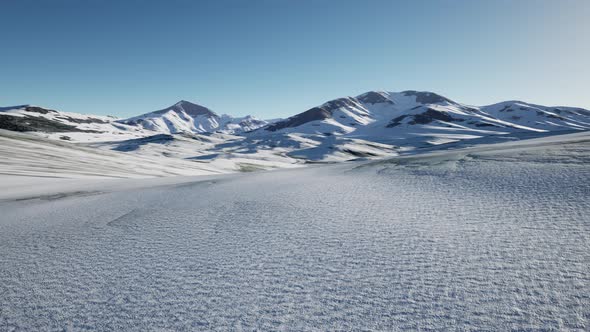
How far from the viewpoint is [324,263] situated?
2.80 m

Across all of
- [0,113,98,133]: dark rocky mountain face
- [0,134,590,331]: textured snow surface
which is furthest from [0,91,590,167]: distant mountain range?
[0,134,590,331]: textured snow surface

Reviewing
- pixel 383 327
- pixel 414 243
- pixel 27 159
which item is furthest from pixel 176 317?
pixel 27 159

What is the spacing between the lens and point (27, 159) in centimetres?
1809

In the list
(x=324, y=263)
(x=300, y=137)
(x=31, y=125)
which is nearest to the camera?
(x=324, y=263)

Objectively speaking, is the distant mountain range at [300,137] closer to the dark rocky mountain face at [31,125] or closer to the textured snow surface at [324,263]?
the dark rocky mountain face at [31,125]

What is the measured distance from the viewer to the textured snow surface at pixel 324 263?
208 cm

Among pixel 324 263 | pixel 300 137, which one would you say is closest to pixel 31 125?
pixel 300 137

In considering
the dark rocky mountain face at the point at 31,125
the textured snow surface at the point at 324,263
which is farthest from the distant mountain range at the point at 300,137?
the textured snow surface at the point at 324,263

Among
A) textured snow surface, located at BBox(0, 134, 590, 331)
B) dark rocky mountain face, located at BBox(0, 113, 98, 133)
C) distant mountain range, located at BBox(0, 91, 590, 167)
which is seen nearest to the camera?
textured snow surface, located at BBox(0, 134, 590, 331)

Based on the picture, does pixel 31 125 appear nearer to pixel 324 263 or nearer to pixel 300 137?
pixel 300 137

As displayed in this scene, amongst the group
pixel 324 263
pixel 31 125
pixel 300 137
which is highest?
pixel 31 125

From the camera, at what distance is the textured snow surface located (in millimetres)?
2076

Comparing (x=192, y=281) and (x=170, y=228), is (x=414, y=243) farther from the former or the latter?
(x=170, y=228)

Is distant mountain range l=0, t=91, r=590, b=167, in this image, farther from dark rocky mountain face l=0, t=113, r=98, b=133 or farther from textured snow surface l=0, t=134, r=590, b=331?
textured snow surface l=0, t=134, r=590, b=331
